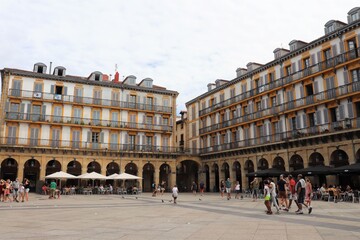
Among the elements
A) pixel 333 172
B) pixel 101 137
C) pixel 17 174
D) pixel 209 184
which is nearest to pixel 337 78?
pixel 333 172

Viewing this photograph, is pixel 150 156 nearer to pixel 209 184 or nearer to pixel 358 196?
pixel 209 184

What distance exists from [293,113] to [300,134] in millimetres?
2699

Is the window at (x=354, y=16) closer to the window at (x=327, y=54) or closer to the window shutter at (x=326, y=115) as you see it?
the window at (x=327, y=54)

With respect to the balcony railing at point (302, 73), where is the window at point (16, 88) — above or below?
above

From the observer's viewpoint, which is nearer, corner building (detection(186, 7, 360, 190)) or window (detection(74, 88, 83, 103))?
corner building (detection(186, 7, 360, 190))

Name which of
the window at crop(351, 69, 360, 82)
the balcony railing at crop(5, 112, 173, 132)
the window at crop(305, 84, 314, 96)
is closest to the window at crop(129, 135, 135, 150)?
the balcony railing at crop(5, 112, 173, 132)

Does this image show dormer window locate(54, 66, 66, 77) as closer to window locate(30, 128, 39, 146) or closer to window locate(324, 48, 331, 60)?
window locate(30, 128, 39, 146)

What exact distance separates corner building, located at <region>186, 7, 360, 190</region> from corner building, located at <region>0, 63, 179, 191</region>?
7382 mm

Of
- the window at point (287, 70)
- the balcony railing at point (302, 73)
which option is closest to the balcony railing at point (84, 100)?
the balcony railing at point (302, 73)

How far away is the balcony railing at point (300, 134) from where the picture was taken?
2789 centimetres

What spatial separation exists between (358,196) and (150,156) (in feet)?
90.6

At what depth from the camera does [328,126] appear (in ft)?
98.0

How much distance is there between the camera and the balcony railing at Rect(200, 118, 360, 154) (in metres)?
27.9

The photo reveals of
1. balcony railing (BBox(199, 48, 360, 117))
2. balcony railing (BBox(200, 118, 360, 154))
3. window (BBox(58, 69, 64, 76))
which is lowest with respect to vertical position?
balcony railing (BBox(200, 118, 360, 154))
